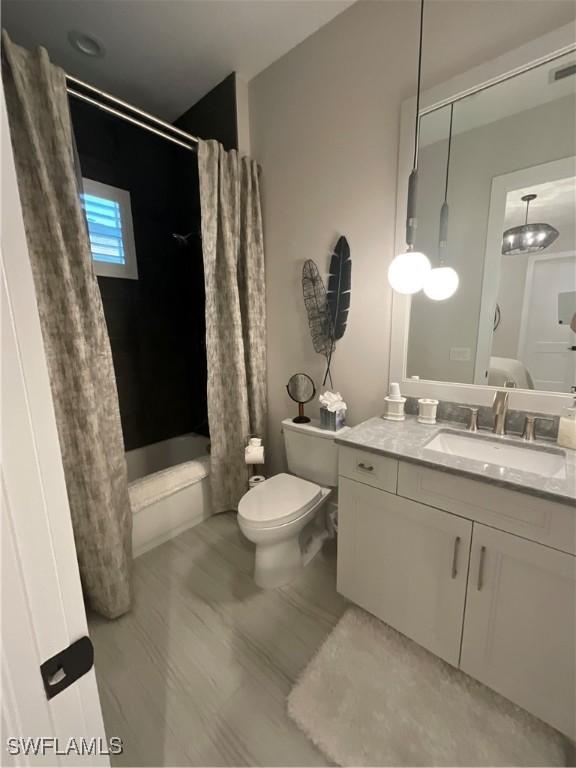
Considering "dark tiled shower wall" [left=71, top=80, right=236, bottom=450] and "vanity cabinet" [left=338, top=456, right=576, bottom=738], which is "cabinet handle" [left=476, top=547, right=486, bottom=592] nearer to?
"vanity cabinet" [left=338, top=456, right=576, bottom=738]

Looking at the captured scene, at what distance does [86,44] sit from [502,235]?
2309 mm

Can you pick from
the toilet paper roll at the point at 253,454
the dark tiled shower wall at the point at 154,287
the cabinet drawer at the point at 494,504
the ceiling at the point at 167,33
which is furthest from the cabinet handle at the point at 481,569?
the ceiling at the point at 167,33

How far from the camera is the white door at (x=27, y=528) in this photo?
37 cm

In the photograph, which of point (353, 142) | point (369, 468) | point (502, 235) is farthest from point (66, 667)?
point (353, 142)

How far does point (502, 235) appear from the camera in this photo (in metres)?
1.32

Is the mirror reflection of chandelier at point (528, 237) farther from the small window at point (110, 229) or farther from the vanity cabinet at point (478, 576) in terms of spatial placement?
the small window at point (110, 229)

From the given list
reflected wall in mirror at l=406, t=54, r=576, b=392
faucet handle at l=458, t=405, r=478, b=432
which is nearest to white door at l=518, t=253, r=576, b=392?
reflected wall in mirror at l=406, t=54, r=576, b=392

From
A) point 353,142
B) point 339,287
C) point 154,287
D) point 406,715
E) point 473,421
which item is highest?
point 353,142

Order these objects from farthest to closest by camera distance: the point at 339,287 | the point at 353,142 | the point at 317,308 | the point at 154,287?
the point at 154,287 < the point at 317,308 < the point at 339,287 < the point at 353,142

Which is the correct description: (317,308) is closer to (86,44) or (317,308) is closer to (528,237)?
(528,237)

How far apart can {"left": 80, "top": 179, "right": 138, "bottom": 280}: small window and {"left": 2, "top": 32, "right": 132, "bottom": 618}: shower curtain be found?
86 cm

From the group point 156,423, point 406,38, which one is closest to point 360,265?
point 406,38

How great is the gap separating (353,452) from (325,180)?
4.78 feet

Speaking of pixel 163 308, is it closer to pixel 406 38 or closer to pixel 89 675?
pixel 406 38
